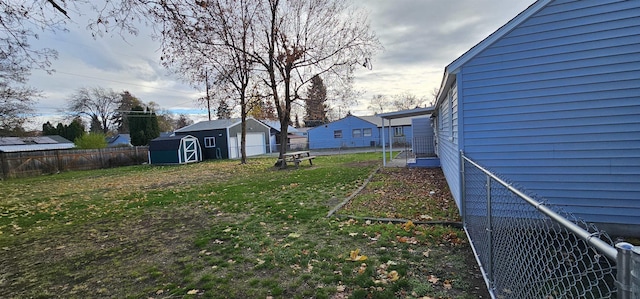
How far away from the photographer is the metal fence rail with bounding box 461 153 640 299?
1.11 metres

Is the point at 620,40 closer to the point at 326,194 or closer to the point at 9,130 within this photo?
the point at 326,194

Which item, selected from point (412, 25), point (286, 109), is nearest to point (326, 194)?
point (412, 25)

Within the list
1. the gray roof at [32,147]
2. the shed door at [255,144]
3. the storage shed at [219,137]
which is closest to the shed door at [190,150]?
the storage shed at [219,137]

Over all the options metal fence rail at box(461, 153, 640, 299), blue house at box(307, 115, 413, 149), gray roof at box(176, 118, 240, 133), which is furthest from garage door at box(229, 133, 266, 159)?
metal fence rail at box(461, 153, 640, 299)

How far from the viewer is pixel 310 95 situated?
17.3 meters

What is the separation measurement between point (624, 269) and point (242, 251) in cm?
421

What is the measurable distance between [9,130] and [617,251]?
3177cm

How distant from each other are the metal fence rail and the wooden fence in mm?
26815

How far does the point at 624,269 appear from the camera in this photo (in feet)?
3.25

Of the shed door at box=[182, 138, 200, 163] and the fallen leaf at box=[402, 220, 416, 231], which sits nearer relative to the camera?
the fallen leaf at box=[402, 220, 416, 231]

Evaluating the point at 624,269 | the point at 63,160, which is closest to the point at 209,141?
the point at 63,160

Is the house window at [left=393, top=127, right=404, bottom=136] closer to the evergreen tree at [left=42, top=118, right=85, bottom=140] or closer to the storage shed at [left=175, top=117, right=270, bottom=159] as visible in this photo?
the storage shed at [left=175, top=117, right=270, bottom=159]

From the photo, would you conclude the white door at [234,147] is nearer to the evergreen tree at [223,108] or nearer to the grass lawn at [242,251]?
the evergreen tree at [223,108]

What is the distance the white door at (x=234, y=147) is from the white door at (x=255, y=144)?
55 cm
